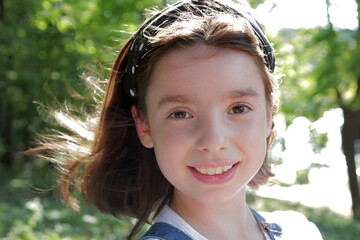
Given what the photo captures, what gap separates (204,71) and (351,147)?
761 centimetres

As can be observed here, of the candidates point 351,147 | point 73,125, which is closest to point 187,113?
point 73,125

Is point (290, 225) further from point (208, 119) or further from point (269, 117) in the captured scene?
point (208, 119)

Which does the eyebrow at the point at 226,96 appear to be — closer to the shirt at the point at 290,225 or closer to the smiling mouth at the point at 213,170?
the smiling mouth at the point at 213,170

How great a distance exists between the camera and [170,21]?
5.12ft

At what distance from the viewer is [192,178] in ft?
4.82

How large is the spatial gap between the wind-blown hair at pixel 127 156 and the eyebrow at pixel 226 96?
0.38ft

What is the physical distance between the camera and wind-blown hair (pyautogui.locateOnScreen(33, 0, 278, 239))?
1.55 metres

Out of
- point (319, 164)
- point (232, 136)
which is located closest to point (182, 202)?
point (232, 136)

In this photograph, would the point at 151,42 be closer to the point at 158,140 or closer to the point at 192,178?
the point at 158,140

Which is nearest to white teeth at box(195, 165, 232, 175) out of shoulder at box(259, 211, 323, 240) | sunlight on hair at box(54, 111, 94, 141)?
shoulder at box(259, 211, 323, 240)

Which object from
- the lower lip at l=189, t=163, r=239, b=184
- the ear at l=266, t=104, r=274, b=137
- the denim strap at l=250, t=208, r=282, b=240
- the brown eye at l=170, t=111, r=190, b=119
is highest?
the ear at l=266, t=104, r=274, b=137

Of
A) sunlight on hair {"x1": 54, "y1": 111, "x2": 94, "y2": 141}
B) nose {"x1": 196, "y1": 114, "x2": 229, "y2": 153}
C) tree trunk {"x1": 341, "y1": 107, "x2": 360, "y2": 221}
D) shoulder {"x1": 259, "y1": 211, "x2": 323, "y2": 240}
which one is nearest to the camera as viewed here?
nose {"x1": 196, "y1": 114, "x2": 229, "y2": 153}

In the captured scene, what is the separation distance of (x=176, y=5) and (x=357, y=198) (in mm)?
7648

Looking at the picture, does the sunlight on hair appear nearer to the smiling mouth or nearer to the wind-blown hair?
the wind-blown hair
